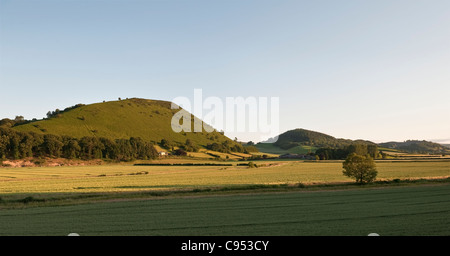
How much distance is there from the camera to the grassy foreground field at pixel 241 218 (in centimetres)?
1773

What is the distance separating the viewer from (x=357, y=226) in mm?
18438

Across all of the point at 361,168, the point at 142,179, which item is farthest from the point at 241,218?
the point at 142,179

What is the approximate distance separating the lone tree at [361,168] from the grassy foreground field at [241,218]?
55.0ft

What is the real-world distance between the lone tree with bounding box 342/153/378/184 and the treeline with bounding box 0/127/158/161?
100 m

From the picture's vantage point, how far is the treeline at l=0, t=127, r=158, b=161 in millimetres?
100562

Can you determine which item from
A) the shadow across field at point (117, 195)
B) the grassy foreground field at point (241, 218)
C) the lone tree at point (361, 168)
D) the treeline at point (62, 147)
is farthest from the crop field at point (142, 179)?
Answer: the treeline at point (62, 147)

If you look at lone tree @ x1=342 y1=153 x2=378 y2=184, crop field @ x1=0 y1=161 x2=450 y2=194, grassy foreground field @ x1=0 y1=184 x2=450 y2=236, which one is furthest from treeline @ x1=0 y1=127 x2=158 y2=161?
lone tree @ x1=342 y1=153 x2=378 y2=184

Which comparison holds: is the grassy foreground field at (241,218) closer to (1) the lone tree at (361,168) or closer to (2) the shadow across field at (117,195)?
(2) the shadow across field at (117,195)

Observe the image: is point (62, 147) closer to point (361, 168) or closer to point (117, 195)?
point (117, 195)

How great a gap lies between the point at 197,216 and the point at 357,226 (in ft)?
36.1

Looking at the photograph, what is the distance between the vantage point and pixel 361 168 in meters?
47.8

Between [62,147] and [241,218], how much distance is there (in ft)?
361

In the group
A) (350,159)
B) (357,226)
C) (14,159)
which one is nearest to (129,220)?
(357,226)
